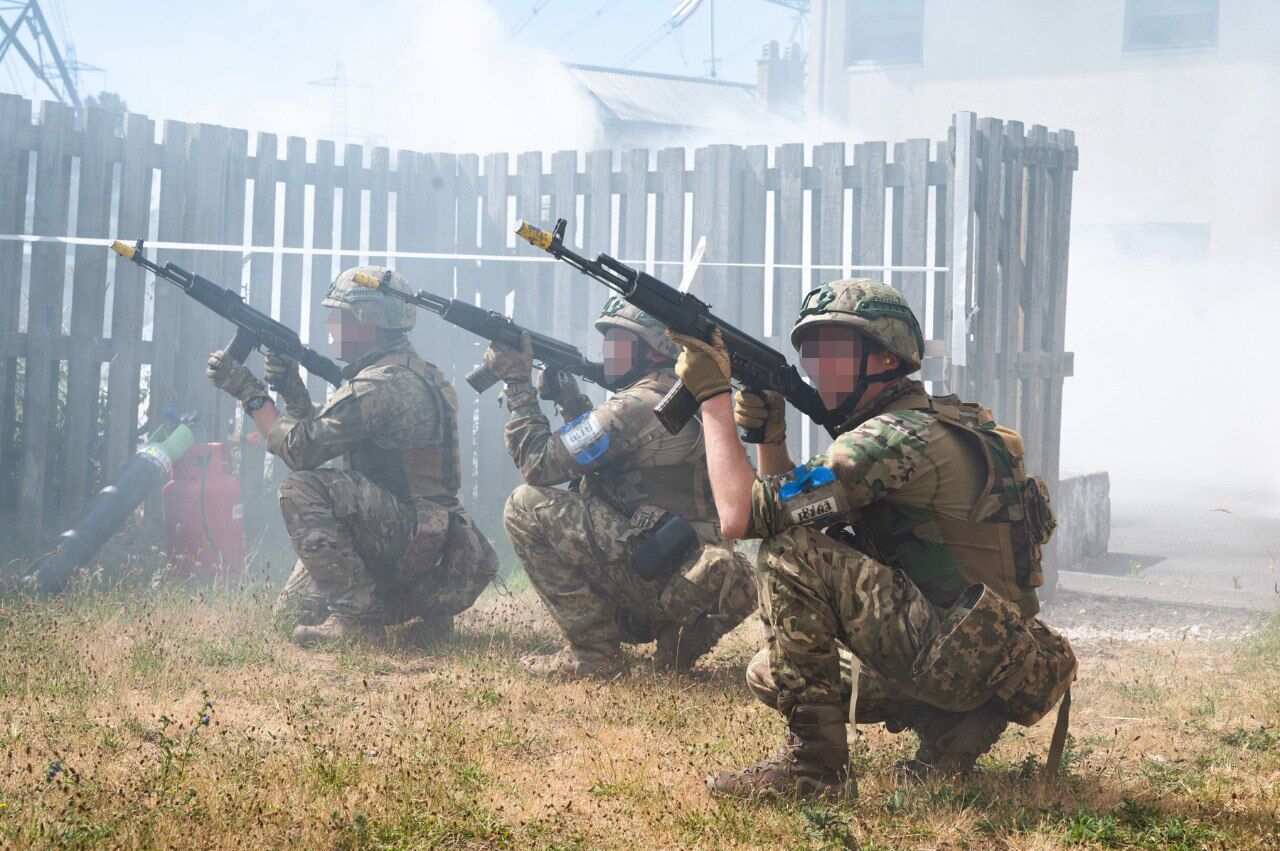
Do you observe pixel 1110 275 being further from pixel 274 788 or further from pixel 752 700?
pixel 274 788

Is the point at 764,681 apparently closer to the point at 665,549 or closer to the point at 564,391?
the point at 665,549

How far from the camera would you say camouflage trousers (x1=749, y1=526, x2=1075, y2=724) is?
3.43 meters

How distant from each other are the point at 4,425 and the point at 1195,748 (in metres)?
7.74

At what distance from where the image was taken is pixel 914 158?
7.65 meters

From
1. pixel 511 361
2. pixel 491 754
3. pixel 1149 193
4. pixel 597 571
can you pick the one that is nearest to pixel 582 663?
pixel 597 571

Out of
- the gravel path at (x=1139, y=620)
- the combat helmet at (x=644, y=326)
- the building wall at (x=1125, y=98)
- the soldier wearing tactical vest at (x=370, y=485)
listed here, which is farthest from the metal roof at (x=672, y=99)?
the combat helmet at (x=644, y=326)

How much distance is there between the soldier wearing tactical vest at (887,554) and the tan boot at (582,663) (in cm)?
169

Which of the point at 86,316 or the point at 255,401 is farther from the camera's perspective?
→ the point at 86,316

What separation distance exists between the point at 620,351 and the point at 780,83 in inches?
1305

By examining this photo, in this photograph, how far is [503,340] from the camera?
19.4ft

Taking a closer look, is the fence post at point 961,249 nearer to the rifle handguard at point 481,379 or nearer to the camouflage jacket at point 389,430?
the rifle handguard at point 481,379

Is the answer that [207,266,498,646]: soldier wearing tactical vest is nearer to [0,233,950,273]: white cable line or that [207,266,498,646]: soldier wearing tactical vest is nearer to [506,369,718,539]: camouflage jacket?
[506,369,718,539]: camouflage jacket

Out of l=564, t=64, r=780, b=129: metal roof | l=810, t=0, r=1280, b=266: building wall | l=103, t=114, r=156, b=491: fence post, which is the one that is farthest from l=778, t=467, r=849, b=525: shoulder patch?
l=564, t=64, r=780, b=129: metal roof

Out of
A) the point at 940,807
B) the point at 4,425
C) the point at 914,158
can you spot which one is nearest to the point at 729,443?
the point at 940,807
